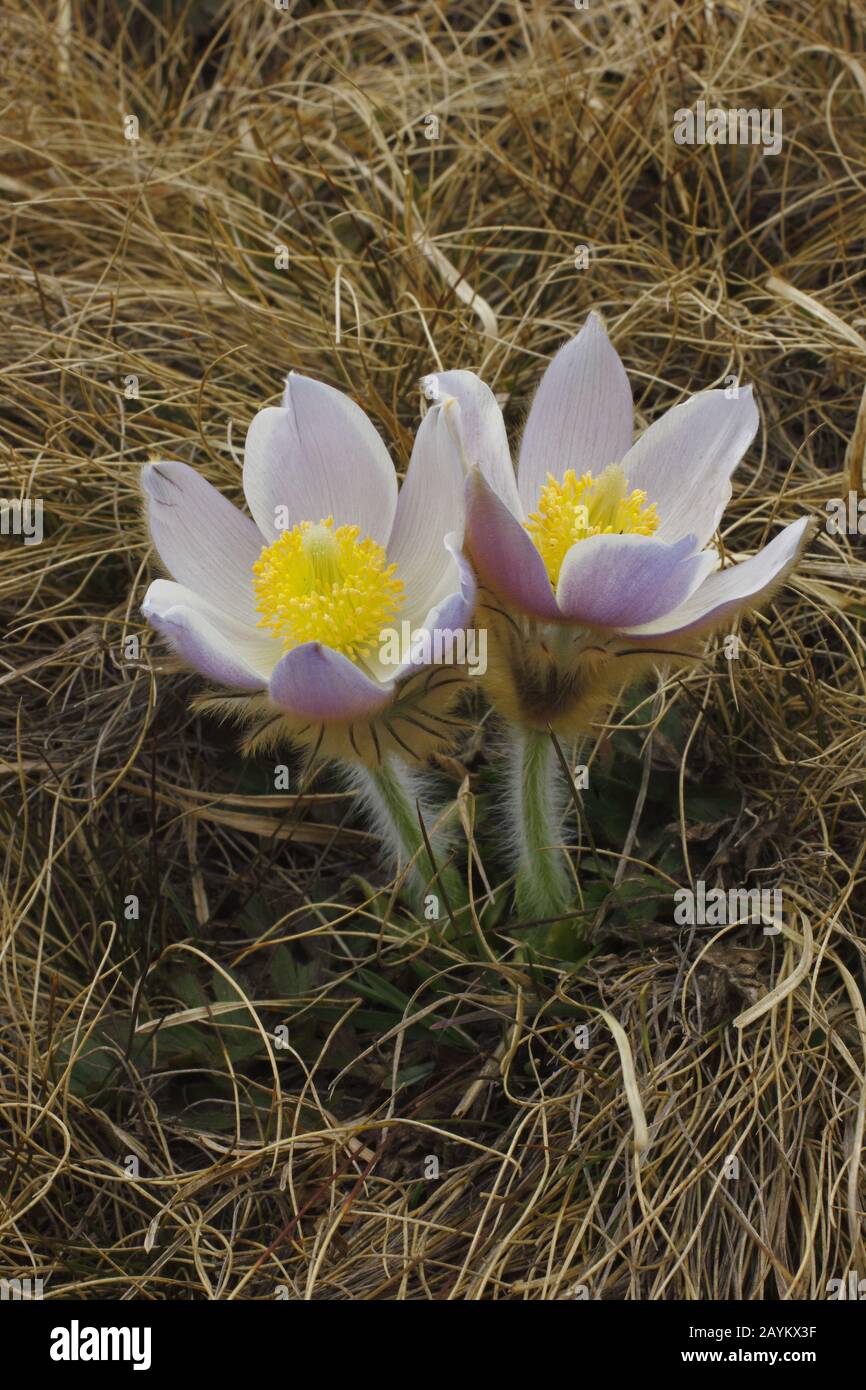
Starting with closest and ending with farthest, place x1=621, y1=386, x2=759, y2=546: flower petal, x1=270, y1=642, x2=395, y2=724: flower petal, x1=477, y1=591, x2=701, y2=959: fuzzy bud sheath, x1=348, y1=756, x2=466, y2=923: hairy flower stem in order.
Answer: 1. x1=270, y1=642, x2=395, y2=724: flower petal
2. x1=477, y1=591, x2=701, y2=959: fuzzy bud sheath
3. x1=621, y1=386, x2=759, y2=546: flower petal
4. x1=348, y1=756, x2=466, y2=923: hairy flower stem

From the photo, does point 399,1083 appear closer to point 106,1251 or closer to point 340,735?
point 106,1251

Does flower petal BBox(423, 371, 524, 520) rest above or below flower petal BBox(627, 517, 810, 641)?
above

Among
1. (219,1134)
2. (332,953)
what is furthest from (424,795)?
(219,1134)

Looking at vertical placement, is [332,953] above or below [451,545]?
below

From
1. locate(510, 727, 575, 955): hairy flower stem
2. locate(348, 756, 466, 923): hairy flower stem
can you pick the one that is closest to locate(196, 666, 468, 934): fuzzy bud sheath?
locate(348, 756, 466, 923): hairy flower stem

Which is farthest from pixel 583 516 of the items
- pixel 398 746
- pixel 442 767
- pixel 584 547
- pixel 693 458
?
pixel 442 767

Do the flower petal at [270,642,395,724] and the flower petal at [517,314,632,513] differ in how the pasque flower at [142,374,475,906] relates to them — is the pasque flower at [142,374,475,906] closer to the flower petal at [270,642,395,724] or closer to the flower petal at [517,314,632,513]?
the flower petal at [270,642,395,724]

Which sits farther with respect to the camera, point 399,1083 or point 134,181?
point 134,181
